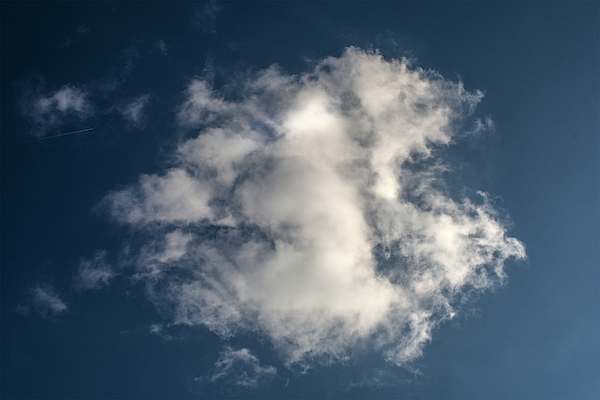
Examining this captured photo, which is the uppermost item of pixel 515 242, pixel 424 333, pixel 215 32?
pixel 215 32

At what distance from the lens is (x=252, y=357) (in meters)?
80.2

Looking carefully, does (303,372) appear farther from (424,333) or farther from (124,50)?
(124,50)

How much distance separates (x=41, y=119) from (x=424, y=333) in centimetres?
10142

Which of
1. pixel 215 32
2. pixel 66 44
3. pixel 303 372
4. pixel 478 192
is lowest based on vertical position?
pixel 303 372

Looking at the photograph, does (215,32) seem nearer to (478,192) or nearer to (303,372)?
(478,192)

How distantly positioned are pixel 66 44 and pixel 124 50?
496 inches

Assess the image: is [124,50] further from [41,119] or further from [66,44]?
[41,119]

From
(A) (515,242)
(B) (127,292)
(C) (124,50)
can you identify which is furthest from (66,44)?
(A) (515,242)

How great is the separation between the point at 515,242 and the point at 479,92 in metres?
36.0

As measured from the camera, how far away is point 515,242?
7875cm

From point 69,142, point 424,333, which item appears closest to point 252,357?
point 424,333

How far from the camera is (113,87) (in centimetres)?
7825

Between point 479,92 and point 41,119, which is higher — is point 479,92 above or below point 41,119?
above

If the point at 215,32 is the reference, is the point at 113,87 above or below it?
below
